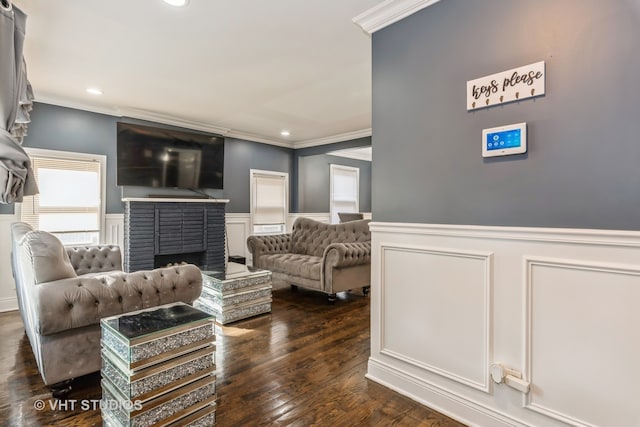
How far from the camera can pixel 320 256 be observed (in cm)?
493

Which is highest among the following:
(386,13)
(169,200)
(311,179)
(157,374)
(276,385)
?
(386,13)

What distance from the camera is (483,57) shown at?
5.76ft

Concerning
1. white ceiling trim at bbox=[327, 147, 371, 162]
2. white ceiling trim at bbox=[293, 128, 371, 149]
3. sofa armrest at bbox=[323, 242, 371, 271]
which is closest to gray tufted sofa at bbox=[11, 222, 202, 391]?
sofa armrest at bbox=[323, 242, 371, 271]

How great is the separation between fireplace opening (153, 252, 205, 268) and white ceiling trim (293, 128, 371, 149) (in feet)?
9.86

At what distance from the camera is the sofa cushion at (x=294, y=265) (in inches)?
165

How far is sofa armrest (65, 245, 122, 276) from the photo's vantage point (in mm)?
3740

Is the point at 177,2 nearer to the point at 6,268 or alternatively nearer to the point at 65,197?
the point at 65,197

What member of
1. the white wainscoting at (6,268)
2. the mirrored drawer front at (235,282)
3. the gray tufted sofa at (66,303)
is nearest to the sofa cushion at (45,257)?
the gray tufted sofa at (66,303)

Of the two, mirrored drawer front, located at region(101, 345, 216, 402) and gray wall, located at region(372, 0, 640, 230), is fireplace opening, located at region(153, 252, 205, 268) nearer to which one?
mirrored drawer front, located at region(101, 345, 216, 402)

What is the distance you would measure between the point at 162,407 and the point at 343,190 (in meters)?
6.75

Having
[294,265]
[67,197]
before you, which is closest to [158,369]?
[294,265]

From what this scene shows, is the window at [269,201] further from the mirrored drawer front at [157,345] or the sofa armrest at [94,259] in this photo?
the mirrored drawer front at [157,345]

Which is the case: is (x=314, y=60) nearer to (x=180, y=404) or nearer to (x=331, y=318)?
(x=331, y=318)

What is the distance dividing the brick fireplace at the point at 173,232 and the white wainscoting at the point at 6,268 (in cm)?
118
